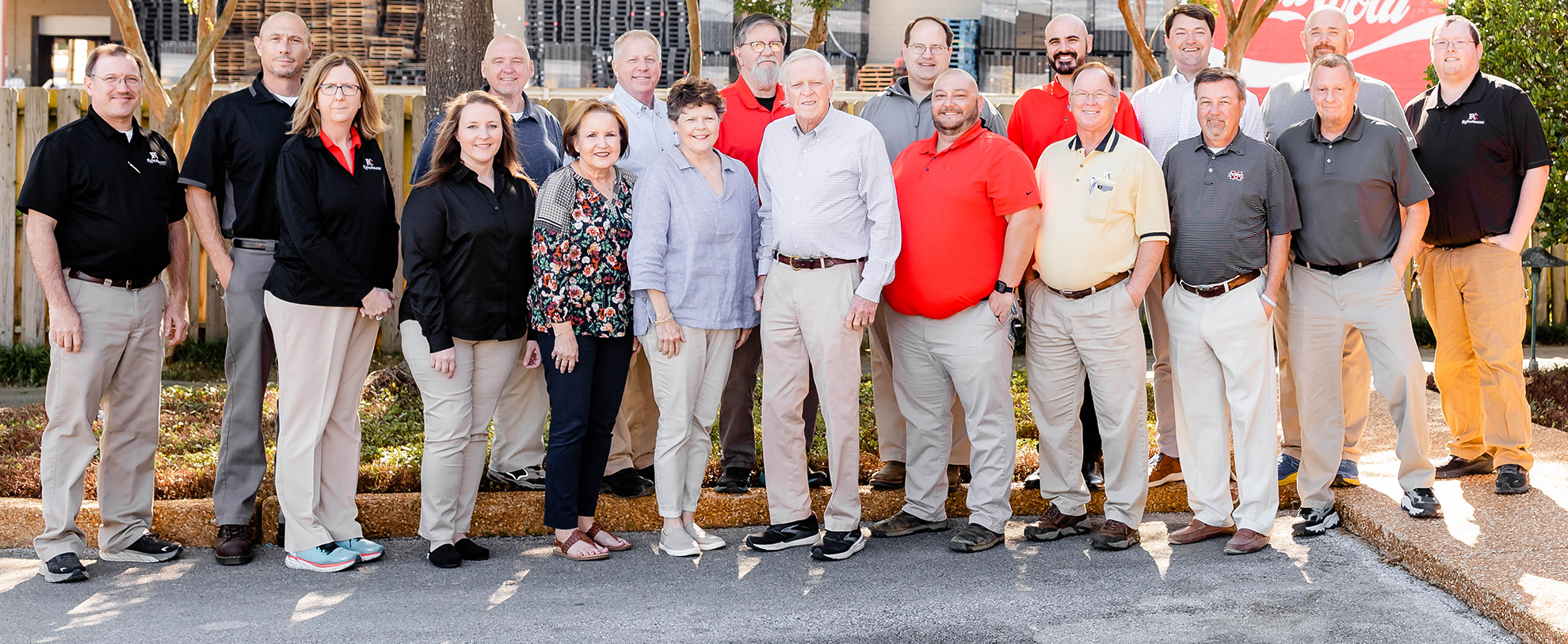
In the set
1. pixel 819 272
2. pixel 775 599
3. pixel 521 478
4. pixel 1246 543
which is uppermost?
pixel 819 272

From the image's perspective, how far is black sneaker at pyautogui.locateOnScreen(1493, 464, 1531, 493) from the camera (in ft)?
18.4

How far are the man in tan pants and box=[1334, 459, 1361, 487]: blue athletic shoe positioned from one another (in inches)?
89.3

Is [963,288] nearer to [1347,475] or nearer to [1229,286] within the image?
[1229,286]

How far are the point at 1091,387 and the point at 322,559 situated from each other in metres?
3.24

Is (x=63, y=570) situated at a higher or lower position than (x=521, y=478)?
lower

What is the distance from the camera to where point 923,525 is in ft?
18.4

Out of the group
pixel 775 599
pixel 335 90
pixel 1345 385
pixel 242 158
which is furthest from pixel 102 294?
pixel 1345 385

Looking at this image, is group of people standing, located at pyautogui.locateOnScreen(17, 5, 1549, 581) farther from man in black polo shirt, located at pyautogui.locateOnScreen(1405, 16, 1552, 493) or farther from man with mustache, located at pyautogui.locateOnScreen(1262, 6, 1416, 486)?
man in black polo shirt, located at pyautogui.locateOnScreen(1405, 16, 1552, 493)

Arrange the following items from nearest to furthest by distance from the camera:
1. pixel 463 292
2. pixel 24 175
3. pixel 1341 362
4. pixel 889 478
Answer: pixel 463 292, pixel 1341 362, pixel 889 478, pixel 24 175

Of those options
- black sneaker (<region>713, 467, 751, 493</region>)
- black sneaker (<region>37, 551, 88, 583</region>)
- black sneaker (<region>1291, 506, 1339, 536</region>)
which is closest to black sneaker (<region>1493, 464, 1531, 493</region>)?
black sneaker (<region>1291, 506, 1339, 536</region>)

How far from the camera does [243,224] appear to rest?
16.4ft

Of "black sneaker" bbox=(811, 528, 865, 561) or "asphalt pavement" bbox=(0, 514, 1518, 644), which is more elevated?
"black sneaker" bbox=(811, 528, 865, 561)

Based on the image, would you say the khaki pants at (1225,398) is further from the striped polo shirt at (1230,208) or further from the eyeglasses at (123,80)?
the eyeglasses at (123,80)

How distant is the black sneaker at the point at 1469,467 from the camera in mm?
5938
